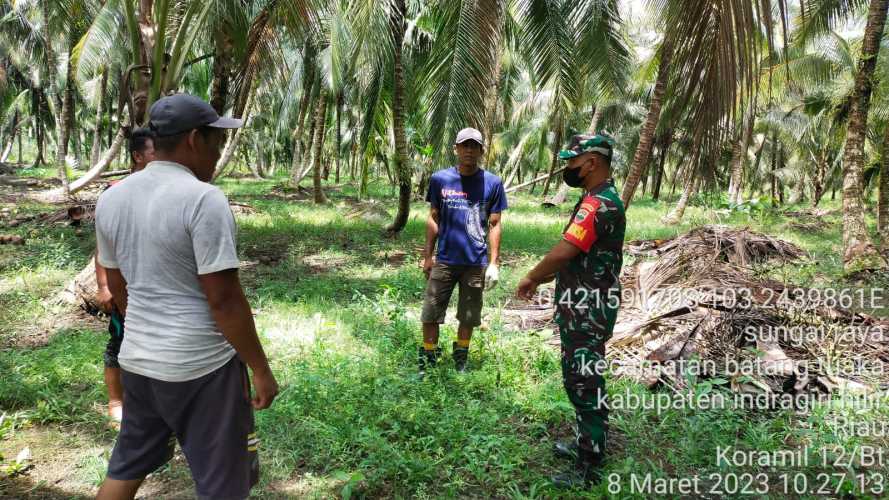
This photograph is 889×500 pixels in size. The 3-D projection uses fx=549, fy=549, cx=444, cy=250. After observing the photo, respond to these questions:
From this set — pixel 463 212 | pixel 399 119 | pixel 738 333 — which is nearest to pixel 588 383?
pixel 463 212

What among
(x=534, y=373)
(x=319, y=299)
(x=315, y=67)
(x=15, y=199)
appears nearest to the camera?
(x=534, y=373)

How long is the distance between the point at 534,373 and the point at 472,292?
93cm

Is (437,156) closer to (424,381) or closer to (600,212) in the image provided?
(424,381)

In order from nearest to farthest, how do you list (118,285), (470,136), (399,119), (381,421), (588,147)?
(118,285), (588,147), (381,421), (470,136), (399,119)

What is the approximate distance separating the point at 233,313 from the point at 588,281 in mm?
1796

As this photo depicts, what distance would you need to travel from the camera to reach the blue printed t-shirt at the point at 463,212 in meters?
4.11

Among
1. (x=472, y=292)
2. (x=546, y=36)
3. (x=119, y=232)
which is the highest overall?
(x=546, y=36)

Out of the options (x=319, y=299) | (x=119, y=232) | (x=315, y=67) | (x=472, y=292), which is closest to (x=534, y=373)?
(x=472, y=292)

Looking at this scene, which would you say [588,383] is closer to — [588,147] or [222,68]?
[588,147]

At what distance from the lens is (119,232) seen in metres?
1.90

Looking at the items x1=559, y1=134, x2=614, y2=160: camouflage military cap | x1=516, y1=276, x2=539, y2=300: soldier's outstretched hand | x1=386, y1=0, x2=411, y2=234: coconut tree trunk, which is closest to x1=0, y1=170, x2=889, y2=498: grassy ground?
x1=516, y1=276, x2=539, y2=300: soldier's outstretched hand

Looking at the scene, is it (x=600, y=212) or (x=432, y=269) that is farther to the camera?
(x=432, y=269)

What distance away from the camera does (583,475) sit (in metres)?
3.02

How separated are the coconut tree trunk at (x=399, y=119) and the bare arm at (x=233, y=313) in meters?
8.12
